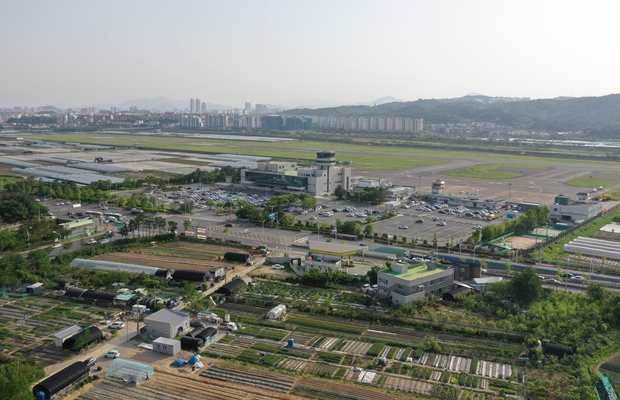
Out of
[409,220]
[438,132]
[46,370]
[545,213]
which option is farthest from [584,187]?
[438,132]

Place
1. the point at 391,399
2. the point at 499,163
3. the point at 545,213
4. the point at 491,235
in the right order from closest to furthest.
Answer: the point at 391,399
the point at 491,235
the point at 545,213
the point at 499,163

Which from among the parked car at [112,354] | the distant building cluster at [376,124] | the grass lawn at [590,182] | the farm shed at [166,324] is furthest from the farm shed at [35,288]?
the distant building cluster at [376,124]

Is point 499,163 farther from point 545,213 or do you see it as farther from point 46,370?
point 46,370

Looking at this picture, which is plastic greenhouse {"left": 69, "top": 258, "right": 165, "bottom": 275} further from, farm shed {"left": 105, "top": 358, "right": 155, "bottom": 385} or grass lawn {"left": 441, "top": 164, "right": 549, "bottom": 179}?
grass lawn {"left": 441, "top": 164, "right": 549, "bottom": 179}

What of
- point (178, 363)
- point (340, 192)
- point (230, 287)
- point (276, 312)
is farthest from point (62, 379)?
point (340, 192)

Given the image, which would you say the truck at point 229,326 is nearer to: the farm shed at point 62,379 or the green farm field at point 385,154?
the farm shed at point 62,379

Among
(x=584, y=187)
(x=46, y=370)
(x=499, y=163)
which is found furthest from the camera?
(x=499, y=163)

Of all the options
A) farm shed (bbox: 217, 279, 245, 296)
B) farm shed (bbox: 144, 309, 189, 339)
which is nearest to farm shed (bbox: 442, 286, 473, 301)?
farm shed (bbox: 217, 279, 245, 296)
